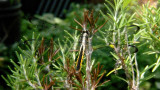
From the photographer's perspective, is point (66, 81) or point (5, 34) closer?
point (66, 81)

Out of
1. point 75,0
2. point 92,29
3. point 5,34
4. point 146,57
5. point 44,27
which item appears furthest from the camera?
point 75,0

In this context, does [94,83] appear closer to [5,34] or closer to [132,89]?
[132,89]

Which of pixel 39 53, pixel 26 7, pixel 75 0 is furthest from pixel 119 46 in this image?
pixel 26 7

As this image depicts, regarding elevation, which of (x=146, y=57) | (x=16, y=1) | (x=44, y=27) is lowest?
(x=146, y=57)

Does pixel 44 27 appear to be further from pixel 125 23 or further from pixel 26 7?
pixel 26 7

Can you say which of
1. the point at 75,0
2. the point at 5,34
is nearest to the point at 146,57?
the point at 5,34

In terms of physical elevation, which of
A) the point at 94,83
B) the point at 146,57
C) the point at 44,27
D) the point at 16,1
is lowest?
the point at 146,57

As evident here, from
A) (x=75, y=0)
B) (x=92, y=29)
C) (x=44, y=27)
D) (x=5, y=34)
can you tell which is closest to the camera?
(x=92, y=29)

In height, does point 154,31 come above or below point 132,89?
above

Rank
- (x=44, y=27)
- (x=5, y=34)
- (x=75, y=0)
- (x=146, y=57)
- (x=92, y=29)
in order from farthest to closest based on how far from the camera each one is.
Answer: (x=75, y=0)
(x=5, y=34)
(x=146, y=57)
(x=44, y=27)
(x=92, y=29)
